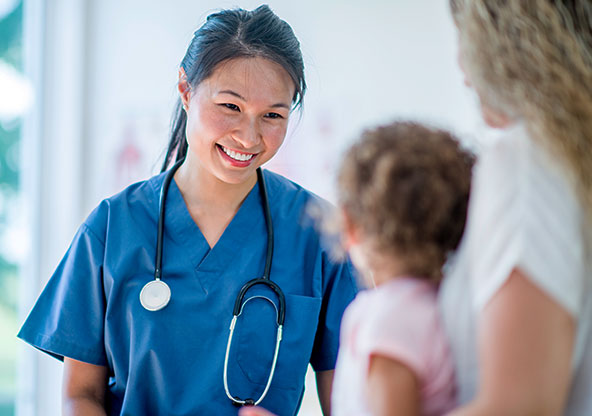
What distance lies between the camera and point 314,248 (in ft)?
4.99

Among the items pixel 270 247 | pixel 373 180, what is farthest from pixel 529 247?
pixel 270 247

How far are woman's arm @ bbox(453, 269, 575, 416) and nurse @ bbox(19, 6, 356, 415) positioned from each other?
793mm

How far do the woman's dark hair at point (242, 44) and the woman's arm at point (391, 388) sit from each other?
90cm

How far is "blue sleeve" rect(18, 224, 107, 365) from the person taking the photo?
1.42 metres

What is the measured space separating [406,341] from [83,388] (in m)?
0.98

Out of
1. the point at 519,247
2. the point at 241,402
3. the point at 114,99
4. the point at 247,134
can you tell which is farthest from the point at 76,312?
the point at 114,99

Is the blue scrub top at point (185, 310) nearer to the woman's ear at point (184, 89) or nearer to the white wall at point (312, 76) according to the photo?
the woman's ear at point (184, 89)

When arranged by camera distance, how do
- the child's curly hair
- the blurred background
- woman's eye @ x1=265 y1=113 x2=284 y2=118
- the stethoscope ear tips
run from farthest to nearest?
the blurred background < woman's eye @ x1=265 y1=113 x2=284 y2=118 < the stethoscope ear tips < the child's curly hair

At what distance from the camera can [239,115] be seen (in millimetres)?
1429

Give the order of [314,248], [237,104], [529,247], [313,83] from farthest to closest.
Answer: [313,83], [314,248], [237,104], [529,247]

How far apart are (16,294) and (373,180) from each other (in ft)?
8.06

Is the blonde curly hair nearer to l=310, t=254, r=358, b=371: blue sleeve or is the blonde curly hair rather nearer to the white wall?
l=310, t=254, r=358, b=371: blue sleeve

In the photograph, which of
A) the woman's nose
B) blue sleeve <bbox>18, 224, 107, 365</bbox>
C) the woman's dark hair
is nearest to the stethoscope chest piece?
blue sleeve <bbox>18, 224, 107, 365</bbox>

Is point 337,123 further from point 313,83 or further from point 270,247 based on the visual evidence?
point 270,247
